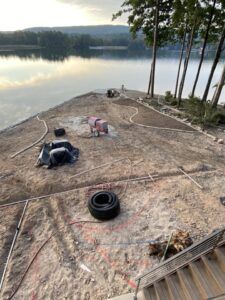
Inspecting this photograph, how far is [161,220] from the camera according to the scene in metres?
6.29

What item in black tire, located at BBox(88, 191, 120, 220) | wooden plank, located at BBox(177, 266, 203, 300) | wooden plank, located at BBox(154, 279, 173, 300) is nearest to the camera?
wooden plank, located at BBox(177, 266, 203, 300)

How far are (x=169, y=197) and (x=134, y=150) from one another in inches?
152

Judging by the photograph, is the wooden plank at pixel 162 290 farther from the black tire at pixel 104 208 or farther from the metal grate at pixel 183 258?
the black tire at pixel 104 208

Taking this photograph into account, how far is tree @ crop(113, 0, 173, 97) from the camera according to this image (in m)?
18.0

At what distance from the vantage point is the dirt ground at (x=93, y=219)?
4.87 meters

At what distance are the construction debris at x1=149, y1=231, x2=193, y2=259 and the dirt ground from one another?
0.72 ft

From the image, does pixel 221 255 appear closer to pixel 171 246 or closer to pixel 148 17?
pixel 171 246

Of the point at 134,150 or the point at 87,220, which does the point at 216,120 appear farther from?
the point at 87,220

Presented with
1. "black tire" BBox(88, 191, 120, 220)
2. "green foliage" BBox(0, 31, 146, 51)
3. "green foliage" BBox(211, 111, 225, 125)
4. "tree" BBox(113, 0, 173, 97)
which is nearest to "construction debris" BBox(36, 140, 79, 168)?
"black tire" BBox(88, 191, 120, 220)

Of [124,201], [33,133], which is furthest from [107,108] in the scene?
[124,201]

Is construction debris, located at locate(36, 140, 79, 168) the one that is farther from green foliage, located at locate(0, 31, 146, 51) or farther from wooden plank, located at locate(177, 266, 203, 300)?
green foliage, located at locate(0, 31, 146, 51)

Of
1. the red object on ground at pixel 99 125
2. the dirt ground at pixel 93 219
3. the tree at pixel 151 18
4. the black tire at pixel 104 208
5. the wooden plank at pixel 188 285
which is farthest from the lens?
the tree at pixel 151 18

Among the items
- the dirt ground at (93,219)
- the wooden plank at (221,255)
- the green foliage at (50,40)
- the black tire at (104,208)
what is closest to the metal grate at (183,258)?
the wooden plank at (221,255)

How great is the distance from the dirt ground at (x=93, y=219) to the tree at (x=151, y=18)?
12294mm
